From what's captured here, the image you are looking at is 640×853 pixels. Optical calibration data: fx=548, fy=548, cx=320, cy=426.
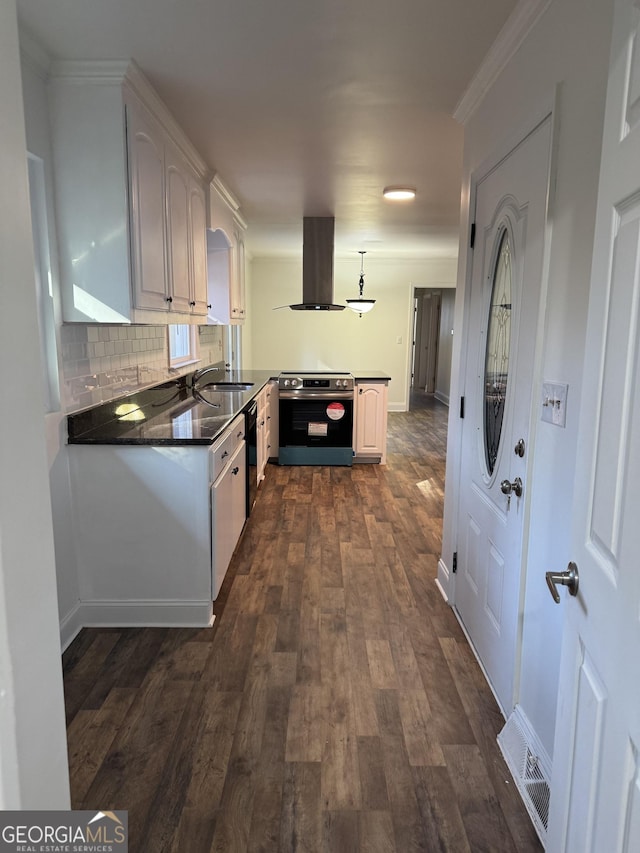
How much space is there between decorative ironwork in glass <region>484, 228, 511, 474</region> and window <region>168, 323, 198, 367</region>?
2.62m

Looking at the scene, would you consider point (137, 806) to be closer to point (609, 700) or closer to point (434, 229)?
point (609, 700)

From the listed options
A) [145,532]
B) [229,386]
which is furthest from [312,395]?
[145,532]

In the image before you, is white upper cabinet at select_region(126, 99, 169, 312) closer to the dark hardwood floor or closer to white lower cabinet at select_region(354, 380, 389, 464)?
the dark hardwood floor

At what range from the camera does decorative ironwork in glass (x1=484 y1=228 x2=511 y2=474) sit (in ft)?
6.71

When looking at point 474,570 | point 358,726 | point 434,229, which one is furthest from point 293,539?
point 434,229

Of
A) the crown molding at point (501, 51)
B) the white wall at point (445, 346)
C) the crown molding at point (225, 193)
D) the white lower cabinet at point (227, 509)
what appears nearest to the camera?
the crown molding at point (501, 51)

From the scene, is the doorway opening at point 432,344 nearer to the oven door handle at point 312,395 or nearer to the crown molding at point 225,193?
the oven door handle at point 312,395

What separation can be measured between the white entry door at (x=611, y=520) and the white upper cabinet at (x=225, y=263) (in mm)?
3514

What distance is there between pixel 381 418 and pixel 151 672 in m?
3.83

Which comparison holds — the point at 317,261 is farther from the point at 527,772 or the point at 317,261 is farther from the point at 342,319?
the point at 527,772

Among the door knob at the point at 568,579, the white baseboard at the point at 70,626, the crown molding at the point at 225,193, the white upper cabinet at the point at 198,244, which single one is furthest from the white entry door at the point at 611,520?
the crown molding at the point at 225,193

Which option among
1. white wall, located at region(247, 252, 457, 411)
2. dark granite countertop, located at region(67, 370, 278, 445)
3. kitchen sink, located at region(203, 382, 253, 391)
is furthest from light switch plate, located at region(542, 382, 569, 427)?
white wall, located at region(247, 252, 457, 411)

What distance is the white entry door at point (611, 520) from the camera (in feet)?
2.69

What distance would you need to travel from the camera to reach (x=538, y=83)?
5.66 ft
